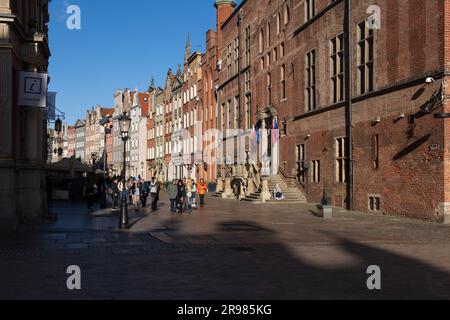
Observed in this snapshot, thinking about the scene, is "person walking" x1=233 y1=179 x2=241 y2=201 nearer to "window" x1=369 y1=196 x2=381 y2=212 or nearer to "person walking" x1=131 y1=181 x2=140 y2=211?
"person walking" x1=131 y1=181 x2=140 y2=211

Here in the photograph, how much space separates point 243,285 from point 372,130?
18492mm

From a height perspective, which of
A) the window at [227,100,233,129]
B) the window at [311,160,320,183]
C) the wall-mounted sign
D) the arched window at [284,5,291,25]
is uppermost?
the arched window at [284,5,291,25]

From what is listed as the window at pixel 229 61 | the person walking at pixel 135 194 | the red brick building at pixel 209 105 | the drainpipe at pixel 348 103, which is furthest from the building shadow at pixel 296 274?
the red brick building at pixel 209 105

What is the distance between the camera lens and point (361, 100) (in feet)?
90.9

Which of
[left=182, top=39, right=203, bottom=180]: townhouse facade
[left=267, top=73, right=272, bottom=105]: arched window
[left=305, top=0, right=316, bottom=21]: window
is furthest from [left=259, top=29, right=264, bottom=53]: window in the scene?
[left=182, top=39, right=203, bottom=180]: townhouse facade

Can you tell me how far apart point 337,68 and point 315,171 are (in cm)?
624

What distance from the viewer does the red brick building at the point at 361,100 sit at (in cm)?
2200

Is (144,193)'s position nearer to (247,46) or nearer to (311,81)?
(311,81)

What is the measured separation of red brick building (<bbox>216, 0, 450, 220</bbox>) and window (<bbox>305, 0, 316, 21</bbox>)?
0.19 feet

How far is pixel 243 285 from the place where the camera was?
31.1 feet

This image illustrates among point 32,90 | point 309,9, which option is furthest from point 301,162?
point 32,90

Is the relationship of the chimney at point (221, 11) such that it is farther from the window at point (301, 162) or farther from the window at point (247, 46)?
the window at point (301, 162)

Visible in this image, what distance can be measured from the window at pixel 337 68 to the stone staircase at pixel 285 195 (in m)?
7.20

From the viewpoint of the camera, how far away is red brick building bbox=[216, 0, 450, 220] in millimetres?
22000
